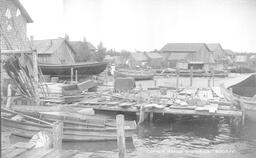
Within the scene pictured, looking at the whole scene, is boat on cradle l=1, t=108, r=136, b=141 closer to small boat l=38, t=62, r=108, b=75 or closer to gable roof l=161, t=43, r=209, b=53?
small boat l=38, t=62, r=108, b=75

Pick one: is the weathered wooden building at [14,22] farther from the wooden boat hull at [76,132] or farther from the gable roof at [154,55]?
the gable roof at [154,55]

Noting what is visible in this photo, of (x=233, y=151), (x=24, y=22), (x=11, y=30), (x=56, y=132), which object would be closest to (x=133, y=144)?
(x=233, y=151)

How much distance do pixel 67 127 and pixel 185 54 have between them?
49632 millimetres

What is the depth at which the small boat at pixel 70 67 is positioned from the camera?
2617 cm

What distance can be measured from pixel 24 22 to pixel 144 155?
49.2 ft

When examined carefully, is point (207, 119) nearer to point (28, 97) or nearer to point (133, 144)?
point (133, 144)

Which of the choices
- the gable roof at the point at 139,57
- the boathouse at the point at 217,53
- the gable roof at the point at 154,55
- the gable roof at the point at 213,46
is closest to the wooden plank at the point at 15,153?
the gable roof at the point at 139,57

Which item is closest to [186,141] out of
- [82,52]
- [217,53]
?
[82,52]

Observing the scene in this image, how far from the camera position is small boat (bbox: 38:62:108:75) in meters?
26.2

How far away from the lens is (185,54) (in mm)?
57688

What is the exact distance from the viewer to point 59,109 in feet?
41.2

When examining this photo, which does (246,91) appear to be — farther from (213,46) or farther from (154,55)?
(213,46)

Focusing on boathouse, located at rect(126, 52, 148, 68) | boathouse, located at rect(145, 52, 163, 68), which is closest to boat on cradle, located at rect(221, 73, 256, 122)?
boathouse, located at rect(145, 52, 163, 68)

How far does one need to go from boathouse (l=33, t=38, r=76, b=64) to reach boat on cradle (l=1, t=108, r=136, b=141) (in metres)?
21.0
